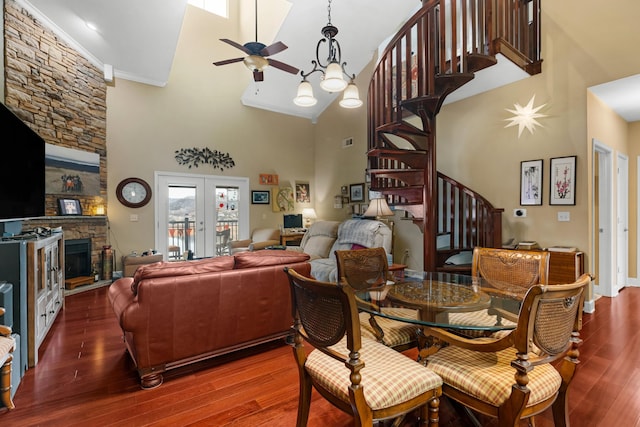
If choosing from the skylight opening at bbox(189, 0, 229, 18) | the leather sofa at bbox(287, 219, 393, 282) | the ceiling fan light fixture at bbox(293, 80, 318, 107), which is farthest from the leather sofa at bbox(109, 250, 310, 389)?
the skylight opening at bbox(189, 0, 229, 18)

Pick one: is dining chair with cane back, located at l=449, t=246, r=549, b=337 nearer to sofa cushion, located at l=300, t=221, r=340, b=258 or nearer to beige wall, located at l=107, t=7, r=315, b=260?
sofa cushion, located at l=300, t=221, r=340, b=258

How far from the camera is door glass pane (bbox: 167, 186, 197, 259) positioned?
19.5 ft

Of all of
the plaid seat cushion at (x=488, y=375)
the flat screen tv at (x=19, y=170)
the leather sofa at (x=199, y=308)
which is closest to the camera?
the plaid seat cushion at (x=488, y=375)

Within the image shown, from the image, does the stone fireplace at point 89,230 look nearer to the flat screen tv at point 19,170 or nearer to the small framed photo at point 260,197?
the flat screen tv at point 19,170

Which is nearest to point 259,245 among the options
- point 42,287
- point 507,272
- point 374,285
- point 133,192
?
point 133,192

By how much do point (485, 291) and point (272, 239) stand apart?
194 inches

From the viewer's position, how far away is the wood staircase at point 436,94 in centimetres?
282

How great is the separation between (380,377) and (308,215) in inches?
241

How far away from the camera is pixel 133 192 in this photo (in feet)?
18.1

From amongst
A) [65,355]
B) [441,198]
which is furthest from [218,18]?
[65,355]

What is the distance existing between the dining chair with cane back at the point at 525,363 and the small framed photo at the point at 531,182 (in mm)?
2975

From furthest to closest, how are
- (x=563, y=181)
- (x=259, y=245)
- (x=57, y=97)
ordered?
(x=259, y=245) → (x=57, y=97) → (x=563, y=181)

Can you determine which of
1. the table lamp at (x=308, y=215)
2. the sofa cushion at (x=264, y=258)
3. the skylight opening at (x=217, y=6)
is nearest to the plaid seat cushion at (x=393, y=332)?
the sofa cushion at (x=264, y=258)

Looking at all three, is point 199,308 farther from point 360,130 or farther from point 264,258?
point 360,130
